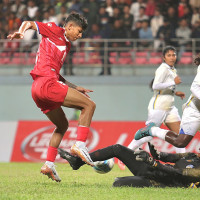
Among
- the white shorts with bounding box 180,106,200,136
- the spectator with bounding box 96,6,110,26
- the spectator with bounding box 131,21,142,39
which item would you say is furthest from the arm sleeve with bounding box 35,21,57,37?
the spectator with bounding box 96,6,110,26

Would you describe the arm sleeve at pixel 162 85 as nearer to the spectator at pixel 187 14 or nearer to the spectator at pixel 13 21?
the spectator at pixel 187 14

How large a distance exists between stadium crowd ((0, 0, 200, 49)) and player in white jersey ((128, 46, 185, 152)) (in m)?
4.52

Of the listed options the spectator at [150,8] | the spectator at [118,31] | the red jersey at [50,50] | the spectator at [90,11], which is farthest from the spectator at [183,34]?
the red jersey at [50,50]

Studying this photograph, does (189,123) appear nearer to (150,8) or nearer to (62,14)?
(150,8)

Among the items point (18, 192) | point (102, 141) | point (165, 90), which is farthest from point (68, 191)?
point (102, 141)

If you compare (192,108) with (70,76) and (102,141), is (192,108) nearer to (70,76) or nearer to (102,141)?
(102,141)

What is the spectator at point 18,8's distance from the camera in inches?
651

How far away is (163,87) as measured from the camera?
1038 centimetres

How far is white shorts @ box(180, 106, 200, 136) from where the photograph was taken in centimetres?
769

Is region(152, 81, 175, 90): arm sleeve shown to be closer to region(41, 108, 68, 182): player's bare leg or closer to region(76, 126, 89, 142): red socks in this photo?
region(41, 108, 68, 182): player's bare leg

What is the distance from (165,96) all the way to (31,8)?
23.8 ft

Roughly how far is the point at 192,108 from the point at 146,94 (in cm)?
719

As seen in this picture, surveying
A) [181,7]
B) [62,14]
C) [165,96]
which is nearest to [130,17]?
[181,7]

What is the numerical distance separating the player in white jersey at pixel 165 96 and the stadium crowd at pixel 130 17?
4.52 meters
